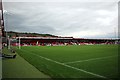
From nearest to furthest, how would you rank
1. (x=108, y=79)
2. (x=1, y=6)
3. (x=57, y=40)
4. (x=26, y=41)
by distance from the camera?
1. (x=108, y=79)
2. (x=1, y=6)
3. (x=26, y=41)
4. (x=57, y=40)

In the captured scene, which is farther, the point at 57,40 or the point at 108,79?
the point at 57,40

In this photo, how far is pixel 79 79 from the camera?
5234 mm

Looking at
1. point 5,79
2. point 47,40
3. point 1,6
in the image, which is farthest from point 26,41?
point 5,79

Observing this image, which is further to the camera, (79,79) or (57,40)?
(57,40)

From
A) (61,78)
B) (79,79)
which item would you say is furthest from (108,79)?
(61,78)

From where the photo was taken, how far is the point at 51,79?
536cm

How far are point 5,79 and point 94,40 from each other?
91457 millimetres

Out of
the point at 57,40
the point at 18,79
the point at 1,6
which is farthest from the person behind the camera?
the point at 57,40

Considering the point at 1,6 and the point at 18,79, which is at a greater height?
the point at 1,6

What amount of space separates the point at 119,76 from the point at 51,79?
2.17m

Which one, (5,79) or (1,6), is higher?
(1,6)

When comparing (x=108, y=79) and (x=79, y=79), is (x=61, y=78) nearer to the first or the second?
(x=79, y=79)

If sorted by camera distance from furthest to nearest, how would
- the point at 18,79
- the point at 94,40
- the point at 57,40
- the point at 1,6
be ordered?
the point at 94,40 → the point at 57,40 → the point at 1,6 → the point at 18,79

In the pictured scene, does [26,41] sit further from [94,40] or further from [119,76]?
[119,76]
